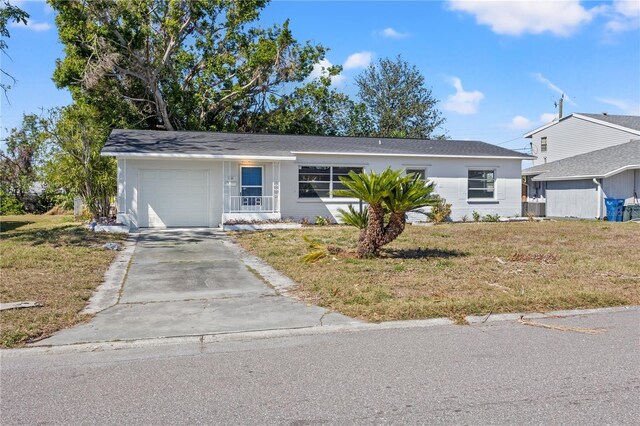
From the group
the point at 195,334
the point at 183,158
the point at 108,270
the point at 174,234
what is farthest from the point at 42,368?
the point at 183,158

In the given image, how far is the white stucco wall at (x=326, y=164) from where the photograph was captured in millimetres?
18719

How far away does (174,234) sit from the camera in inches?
677

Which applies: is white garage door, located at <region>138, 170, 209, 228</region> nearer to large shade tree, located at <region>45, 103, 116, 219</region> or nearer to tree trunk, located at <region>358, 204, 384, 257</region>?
large shade tree, located at <region>45, 103, 116, 219</region>

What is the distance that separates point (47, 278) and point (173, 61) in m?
23.4

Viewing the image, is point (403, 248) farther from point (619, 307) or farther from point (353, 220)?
point (619, 307)

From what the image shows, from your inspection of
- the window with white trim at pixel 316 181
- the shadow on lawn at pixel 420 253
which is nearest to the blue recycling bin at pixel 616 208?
the window with white trim at pixel 316 181

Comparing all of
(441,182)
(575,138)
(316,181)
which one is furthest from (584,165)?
(316,181)

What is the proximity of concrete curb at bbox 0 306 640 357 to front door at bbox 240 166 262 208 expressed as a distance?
46.1 feet

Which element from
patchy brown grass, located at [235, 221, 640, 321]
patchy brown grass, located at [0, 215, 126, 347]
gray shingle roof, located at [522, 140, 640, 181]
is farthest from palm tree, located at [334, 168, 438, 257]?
gray shingle roof, located at [522, 140, 640, 181]

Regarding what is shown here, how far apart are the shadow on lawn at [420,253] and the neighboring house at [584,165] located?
55.6 feet

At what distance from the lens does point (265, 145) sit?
70.3ft

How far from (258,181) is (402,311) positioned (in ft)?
46.6

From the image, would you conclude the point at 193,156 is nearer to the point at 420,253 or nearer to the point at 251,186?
the point at 251,186

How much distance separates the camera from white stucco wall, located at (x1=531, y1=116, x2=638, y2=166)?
32.1m
